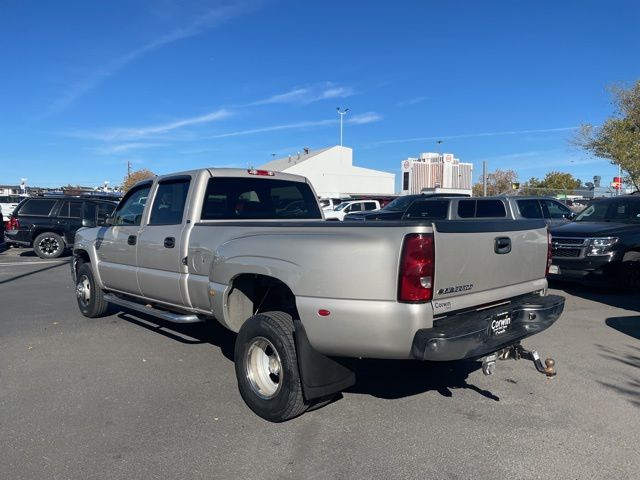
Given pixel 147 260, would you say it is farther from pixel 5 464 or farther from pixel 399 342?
pixel 399 342

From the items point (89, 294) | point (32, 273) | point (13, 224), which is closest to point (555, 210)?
point (89, 294)

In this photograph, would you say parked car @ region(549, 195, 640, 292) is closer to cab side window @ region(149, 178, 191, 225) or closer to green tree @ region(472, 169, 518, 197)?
cab side window @ region(149, 178, 191, 225)

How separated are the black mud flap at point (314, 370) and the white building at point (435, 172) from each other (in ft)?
266

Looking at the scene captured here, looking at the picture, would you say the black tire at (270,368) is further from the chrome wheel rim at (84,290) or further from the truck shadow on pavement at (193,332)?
the chrome wheel rim at (84,290)

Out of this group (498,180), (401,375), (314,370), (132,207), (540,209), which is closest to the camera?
(314,370)

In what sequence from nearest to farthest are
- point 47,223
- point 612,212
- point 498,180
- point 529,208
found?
point 612,212 → point 529,208 → point 47,223 → point 498,180

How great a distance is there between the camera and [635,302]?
8.59 meters

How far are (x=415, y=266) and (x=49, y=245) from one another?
15.0 m

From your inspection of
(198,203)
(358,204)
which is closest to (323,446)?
(198,203)

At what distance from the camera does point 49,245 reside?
15.7 m

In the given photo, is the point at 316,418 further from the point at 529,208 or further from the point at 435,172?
the point at 435,172

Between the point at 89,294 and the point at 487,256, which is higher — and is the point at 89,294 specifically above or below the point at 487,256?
below

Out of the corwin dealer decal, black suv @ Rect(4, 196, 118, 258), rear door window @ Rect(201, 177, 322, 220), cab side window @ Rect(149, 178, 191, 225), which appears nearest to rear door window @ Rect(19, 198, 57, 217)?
black suv @ Rect(4, 196, 118, 258)

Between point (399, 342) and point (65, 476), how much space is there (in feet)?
7.39
